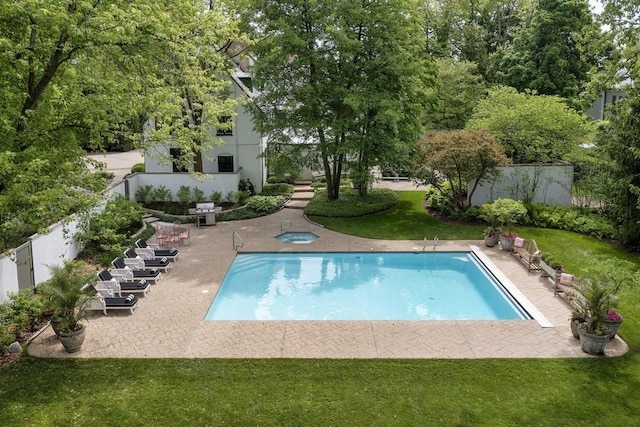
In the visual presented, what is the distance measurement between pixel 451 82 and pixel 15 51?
30.7 metres

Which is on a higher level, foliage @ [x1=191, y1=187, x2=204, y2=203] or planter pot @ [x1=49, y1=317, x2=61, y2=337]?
foliage @ [x1=191, y1=187, x2=204, y2=203]

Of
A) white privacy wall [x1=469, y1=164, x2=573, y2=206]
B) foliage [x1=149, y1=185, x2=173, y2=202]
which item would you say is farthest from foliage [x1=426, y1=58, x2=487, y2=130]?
foliage [x1=149, y1=185, x2=173, y2=202]

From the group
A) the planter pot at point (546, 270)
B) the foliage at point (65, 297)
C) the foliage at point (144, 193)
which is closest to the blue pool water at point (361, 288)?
the planter pot at point (546, 270)

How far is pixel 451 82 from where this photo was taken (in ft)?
122

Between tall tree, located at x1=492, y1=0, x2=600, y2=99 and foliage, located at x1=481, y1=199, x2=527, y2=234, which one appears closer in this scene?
foliage, located at x1=481, y1=199, x2=527, y2=234

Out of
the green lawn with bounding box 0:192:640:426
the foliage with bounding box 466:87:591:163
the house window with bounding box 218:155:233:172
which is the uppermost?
the foliage with bounding box 466:87:591:163

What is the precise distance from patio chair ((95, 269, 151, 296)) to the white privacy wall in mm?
16826

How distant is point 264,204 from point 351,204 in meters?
4.71

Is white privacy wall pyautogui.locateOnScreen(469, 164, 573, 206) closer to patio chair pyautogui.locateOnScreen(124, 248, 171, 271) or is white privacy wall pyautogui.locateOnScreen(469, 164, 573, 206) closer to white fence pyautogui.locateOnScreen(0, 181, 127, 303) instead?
patio chair pyautogui.locateOnScreen(124, 248, 171, 271)

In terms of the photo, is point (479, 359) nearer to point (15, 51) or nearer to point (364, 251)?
point (364, 251)

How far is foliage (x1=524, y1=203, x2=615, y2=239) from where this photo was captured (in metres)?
22.5

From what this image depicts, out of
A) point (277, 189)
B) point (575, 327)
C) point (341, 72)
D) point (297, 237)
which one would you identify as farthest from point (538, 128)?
point (575, 327)

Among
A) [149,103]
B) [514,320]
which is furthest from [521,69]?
[149,103]

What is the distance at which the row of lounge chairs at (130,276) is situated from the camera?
A: 1510 centimetres
